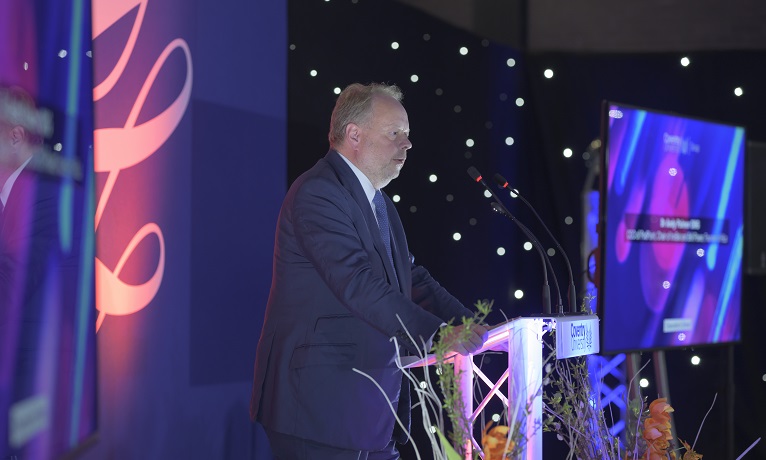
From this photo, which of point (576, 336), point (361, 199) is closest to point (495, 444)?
point (576, 336)

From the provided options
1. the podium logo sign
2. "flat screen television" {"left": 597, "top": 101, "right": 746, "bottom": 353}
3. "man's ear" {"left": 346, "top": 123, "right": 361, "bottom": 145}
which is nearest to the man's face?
"man's ear" {"left": 346, "top": 123, "right": 361, "bottom": 145}

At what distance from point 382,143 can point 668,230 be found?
1.68 meters

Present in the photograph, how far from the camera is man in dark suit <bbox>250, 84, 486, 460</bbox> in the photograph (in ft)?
7.47

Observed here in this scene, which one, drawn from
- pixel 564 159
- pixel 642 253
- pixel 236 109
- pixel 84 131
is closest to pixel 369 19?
pixel 236 109

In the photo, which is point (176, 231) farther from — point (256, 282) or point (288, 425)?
point (288, 425)

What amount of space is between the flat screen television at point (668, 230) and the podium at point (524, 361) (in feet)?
4.85

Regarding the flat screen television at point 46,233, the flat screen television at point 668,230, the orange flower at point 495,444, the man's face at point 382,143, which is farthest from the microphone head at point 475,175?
the flat screen television at point 668,230

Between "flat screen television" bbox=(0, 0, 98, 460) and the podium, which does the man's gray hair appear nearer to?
"flat screen television" bbox=(0, 0, 98, 460)

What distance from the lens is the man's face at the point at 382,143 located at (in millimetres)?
2654

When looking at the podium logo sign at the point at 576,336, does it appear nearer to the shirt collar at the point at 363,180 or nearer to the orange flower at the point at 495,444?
the orange flower at the point at 495,444

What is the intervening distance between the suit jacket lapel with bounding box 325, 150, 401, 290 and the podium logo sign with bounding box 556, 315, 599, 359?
1.78 ft

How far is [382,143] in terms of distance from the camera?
267 cm

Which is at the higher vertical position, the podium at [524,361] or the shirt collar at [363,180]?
the shirt collar at [363,180]

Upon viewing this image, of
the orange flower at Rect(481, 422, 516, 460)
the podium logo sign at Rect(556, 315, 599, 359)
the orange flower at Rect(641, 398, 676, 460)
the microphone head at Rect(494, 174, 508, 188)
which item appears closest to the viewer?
the orange flower at Rect(481, 422, 516, 460)
